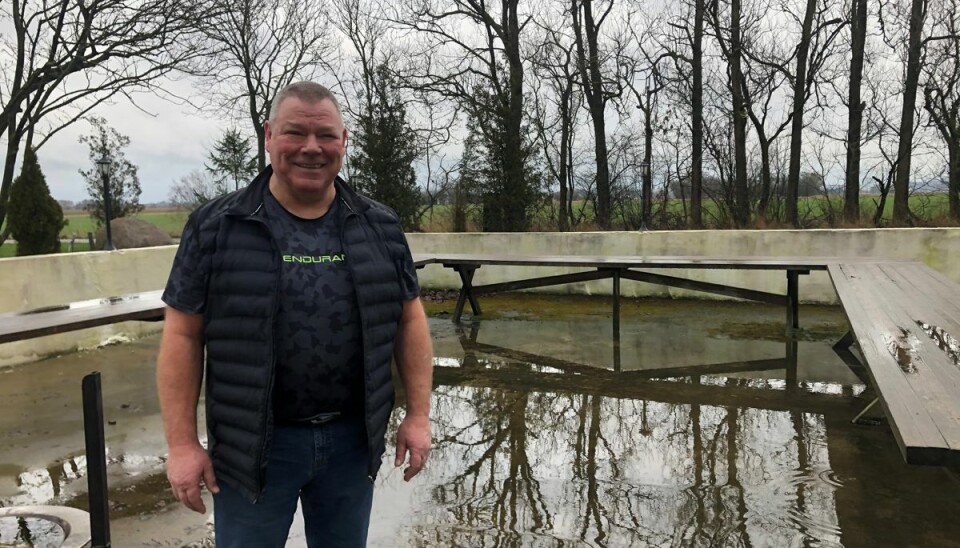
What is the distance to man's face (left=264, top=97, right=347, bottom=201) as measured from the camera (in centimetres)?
143

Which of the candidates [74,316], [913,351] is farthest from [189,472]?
[74,316]

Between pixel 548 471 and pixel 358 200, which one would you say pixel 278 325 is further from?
pixel 548 471

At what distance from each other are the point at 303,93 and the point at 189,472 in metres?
0.85

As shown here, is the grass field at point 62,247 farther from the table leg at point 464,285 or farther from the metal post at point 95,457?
the metal post at point 95,457

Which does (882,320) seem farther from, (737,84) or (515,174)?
(737,84)

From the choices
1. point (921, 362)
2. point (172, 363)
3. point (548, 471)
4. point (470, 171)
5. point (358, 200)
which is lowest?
point (548, 471)

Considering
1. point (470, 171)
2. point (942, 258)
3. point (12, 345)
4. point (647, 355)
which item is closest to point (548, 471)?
point (647, 355)

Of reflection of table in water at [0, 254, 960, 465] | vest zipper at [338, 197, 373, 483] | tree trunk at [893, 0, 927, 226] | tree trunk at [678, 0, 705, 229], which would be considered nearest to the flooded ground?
reflection of table in water at [0, 254, 960, 465]

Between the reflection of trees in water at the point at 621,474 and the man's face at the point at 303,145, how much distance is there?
Result: 164cm

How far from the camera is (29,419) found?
166 inches

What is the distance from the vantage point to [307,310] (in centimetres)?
141

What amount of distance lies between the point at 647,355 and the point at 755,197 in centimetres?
1037

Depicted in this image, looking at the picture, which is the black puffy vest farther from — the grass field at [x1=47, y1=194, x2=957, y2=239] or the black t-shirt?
the grass field at [x1=47, y1=194, x2=957, y2=239]

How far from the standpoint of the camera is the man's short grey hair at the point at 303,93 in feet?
4.74
